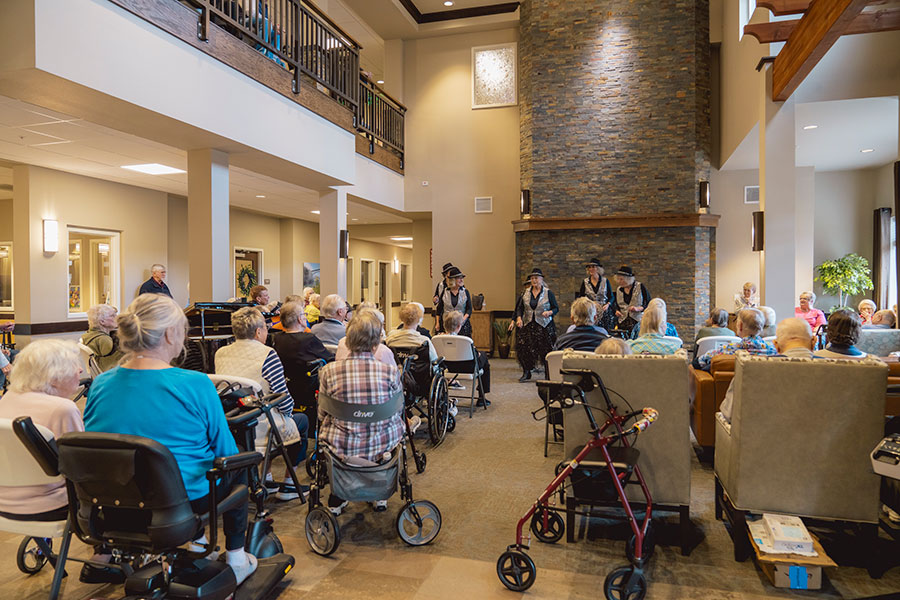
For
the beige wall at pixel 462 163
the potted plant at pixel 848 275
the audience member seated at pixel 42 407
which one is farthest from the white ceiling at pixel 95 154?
the potted plant at pixel 848 275

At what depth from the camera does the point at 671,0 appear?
9203 mm

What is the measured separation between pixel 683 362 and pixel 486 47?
31.0ft

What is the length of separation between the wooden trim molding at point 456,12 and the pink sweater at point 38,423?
981cm

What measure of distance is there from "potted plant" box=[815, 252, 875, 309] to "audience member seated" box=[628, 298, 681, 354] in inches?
288

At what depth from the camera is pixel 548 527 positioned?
2.89 meters

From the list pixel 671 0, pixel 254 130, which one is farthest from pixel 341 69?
pixel 671 0

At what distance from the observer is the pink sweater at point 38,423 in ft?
7.09

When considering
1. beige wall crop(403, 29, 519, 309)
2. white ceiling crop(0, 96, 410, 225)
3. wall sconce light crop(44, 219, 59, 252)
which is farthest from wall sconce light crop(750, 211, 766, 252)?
wall sconce light crop(44, 219, 59, 252)

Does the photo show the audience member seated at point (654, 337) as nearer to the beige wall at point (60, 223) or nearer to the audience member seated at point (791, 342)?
the audience member seated at point (791, 342)

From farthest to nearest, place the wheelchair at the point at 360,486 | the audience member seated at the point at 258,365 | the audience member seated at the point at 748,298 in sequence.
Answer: the audience member seated at the point at 748,298
the audience member seated at the point at 258,365
the wheelchair at the point at 360,486

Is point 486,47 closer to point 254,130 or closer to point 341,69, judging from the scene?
point 341,69

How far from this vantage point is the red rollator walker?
2266 mm

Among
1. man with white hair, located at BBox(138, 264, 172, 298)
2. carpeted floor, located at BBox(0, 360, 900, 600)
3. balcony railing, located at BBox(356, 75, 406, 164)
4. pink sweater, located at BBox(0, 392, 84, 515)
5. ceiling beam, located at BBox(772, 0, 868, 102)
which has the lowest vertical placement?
carpeted floor, located at BBox(0, 360, 900, 600)

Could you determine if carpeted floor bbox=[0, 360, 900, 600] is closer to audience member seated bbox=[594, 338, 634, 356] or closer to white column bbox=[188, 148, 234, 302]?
audience member seated bbox=[594, 338, 634, 356]
